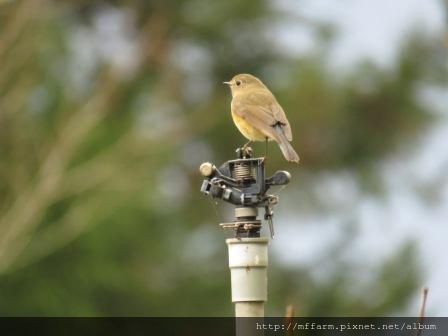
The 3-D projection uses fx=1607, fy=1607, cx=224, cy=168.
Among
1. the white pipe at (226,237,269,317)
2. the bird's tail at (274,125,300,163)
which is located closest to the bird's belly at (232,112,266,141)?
the bird's tail at (274,125,300,163)

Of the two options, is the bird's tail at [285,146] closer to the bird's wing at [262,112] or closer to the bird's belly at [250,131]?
the bird's wing at [262,112]

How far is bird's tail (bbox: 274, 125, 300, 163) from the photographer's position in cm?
719

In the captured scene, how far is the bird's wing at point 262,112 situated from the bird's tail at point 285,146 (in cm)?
2

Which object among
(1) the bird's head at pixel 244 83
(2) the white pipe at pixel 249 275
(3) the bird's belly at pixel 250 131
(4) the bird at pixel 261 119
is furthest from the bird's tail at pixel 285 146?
(2) the white pipe at pixel 249 275

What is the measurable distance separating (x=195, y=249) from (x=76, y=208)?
1470 millimetres

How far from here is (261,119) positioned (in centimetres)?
766

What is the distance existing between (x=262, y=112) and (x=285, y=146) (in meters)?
0.38

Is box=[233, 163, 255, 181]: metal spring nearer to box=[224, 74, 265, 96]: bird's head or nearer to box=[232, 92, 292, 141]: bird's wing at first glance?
box=[232, 92, 292, 141]: bird's wing

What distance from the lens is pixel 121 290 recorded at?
61.4 ft

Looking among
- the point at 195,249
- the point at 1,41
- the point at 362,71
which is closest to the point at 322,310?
the point at 195,249

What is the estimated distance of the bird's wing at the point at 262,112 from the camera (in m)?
7.57

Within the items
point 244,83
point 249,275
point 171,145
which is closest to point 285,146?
point 244,83

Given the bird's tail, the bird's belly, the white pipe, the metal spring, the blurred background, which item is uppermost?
the blurred background

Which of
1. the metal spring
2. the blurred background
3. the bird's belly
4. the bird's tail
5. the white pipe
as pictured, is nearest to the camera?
the white pipe
